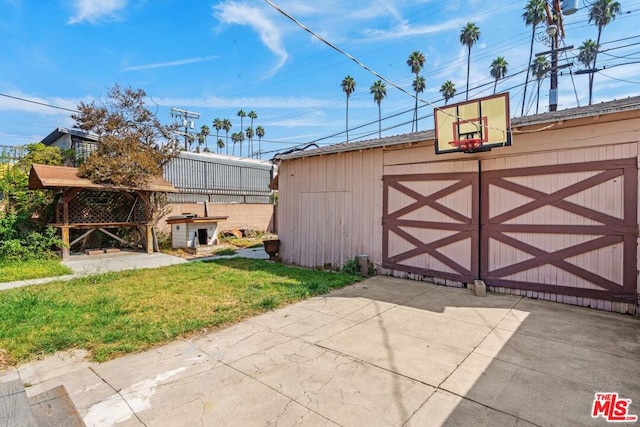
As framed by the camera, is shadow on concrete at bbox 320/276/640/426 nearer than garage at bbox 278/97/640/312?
Yes

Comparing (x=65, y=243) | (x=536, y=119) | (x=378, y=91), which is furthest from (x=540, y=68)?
(x=378, y=91)

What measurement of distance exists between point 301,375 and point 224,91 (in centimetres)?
1657

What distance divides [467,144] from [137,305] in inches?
232

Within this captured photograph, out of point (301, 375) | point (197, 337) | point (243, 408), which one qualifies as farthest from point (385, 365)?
point (197, 337)

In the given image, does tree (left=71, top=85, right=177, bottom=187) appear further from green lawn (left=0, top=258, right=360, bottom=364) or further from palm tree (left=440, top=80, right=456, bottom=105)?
palm tree (left=440, top=80, right=456, bottom=105)

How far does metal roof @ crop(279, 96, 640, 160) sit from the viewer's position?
423 cm

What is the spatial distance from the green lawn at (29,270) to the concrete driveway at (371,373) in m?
4.83

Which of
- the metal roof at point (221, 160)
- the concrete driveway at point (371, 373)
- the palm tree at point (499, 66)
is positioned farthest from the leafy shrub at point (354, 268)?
the palm tree at point (499, 66)

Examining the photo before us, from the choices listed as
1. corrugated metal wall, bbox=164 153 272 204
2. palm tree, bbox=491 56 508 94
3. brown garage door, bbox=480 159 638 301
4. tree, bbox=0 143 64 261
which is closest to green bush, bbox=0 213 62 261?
tree, bbox=0 143 64 261

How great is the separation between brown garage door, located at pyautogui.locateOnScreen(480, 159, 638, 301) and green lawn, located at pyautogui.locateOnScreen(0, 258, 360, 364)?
2863 mm

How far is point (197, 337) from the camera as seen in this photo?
364 centimetres

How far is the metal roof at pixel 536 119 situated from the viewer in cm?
423

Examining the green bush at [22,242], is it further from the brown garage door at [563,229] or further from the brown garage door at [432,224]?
the brown garage door at [563,229]

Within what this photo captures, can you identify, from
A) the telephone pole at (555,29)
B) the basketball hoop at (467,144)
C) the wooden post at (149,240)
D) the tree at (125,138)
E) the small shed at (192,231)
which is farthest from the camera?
the small shed at (192,231)
